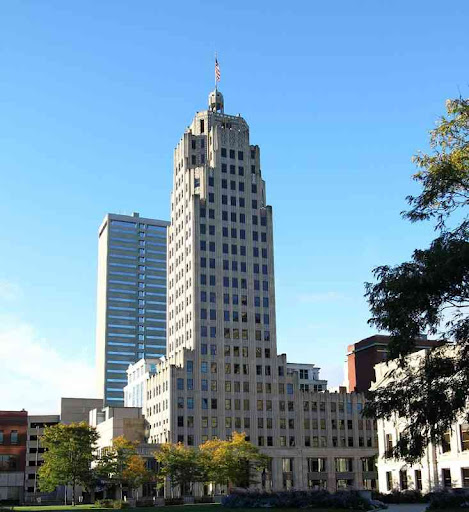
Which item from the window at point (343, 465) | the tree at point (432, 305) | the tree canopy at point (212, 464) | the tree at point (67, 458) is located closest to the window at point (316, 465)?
the window at point (343, 465)

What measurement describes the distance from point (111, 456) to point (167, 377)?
3578 centimetres

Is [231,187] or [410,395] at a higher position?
[231,187]

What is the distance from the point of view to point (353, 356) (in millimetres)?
172500

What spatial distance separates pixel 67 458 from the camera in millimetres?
111875

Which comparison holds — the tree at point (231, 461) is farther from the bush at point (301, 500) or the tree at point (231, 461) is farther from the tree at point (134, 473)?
the bush at point (301, 500)

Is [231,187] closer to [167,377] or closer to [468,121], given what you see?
[167,377]

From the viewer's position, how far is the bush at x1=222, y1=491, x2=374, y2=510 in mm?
56312

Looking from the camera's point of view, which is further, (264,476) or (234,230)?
(234,230)

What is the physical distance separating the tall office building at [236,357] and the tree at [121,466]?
24.1m

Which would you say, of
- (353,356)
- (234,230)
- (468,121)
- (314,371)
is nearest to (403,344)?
(468,121)

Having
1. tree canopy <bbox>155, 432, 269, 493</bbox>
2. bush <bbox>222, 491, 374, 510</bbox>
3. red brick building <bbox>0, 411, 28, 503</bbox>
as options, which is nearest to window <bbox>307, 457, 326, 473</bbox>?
tree canopy <bbox>155, 432, 269, 493</bbox>

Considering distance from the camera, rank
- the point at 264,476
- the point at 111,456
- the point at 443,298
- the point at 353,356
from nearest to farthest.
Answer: the point at 443,298
the point at 111,456
the point at 264,476
the point at 353,356

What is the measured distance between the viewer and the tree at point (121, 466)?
113m

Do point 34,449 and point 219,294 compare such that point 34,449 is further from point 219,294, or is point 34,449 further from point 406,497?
point 406,497
